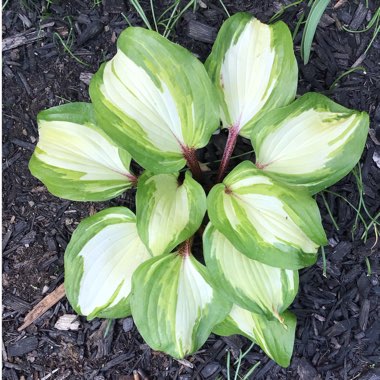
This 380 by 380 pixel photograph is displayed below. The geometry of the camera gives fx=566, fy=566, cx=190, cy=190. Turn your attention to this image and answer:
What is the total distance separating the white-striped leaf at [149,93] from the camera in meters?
1.22

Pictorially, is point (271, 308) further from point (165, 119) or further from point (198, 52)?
point (198, 52)

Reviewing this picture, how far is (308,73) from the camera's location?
152 centimetres

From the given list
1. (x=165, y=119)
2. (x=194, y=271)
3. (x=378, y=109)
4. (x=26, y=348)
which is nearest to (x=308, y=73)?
(x=378, y=109)

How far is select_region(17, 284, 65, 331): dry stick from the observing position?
1.59 meters

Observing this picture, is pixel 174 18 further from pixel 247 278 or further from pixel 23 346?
pixel 23 346

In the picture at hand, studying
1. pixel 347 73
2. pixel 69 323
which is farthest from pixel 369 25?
pixel 69 323

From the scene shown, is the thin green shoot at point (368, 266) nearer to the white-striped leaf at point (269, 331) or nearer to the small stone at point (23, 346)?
the white-striped leaf at point (269, 331)

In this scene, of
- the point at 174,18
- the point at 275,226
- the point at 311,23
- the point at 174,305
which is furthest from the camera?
the point at 174,18

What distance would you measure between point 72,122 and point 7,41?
40 centimetres

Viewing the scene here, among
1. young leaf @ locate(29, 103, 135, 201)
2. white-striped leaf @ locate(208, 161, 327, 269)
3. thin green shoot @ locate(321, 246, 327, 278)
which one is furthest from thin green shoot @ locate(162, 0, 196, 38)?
thin green shoot @ locate(321, 246, 327, 278)

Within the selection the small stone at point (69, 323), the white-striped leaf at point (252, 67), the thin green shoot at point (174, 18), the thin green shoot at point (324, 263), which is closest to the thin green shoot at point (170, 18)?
the thin green shoot at point (174, 18)

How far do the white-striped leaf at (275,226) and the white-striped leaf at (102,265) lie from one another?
0.94 ft

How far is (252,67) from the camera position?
132cm

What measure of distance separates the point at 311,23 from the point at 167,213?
2.02 feet
